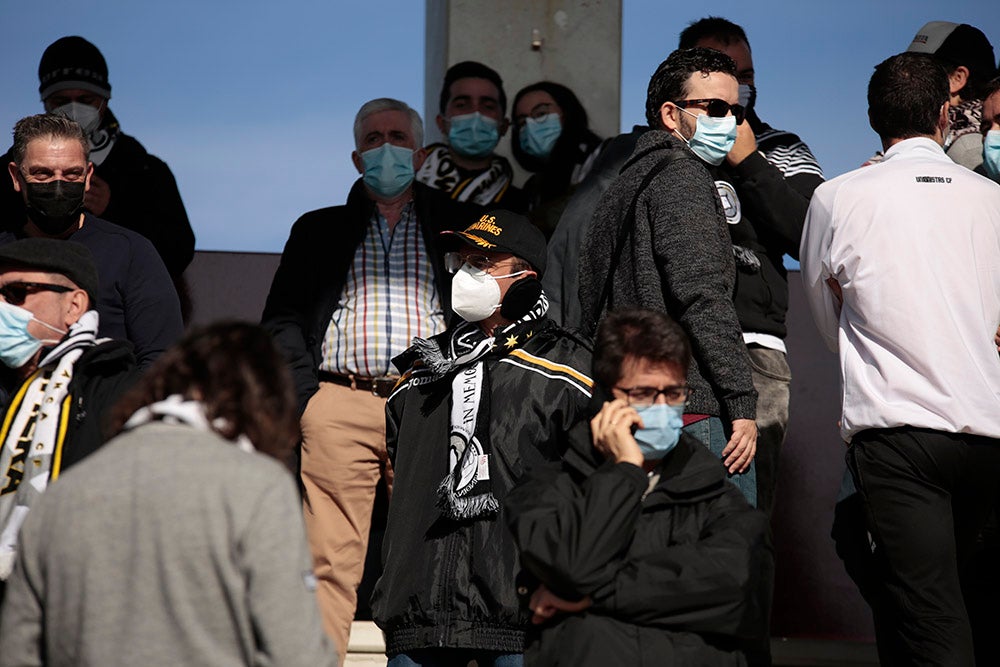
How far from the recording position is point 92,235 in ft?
18.3

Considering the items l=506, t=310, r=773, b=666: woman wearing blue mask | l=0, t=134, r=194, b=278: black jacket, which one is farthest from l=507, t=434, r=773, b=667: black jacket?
l=0, t=134, r=194, b=278: black jacket

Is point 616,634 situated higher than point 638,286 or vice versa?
point 638,286

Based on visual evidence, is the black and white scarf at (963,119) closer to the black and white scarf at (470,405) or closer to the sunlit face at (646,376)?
the black and white scarf at (470,405)

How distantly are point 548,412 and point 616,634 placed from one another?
99cm

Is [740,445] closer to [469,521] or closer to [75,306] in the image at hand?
[469,521]

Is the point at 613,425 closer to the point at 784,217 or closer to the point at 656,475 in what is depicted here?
the point at 656,475

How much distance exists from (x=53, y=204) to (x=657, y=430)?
266cm

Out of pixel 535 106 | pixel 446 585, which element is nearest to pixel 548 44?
pixel 535 106

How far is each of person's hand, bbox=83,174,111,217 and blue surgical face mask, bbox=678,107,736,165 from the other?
2.76m

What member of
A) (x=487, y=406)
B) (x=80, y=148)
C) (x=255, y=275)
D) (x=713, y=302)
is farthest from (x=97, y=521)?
(x=255, y=275)

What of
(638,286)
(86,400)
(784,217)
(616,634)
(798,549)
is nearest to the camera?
(616,634)

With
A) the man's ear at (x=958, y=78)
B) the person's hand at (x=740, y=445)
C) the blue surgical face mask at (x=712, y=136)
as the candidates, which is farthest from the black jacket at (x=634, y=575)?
the man's ear at (x=958, y=78)

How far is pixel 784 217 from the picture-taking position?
211 inches

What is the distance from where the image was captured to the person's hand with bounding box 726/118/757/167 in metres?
5.47
